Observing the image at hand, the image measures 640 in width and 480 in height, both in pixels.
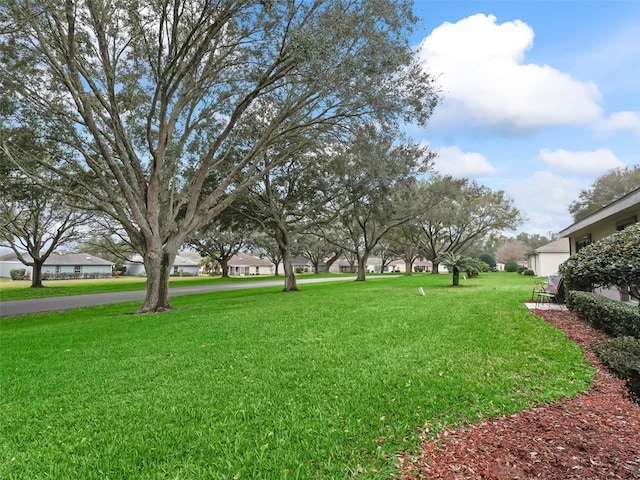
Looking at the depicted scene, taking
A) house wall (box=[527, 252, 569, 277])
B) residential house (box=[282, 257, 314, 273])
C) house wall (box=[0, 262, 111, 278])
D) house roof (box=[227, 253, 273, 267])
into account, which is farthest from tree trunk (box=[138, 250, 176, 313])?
residential house (box=[282, 257, 314, 273])

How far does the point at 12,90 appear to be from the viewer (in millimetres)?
11875

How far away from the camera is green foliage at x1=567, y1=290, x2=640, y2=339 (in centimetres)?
628

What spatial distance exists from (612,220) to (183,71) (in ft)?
45.8

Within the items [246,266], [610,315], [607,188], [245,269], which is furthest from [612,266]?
[245,269]

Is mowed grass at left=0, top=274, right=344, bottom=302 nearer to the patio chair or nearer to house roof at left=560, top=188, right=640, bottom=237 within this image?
the patio chair

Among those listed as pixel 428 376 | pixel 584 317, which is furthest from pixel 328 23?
pixel 584 317

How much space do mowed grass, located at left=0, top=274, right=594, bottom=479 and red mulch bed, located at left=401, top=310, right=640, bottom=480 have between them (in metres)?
0.18

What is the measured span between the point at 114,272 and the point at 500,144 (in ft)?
202

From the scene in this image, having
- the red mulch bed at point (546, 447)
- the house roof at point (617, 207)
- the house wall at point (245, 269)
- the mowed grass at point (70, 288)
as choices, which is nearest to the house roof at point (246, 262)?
the house wall at point (245, 269)

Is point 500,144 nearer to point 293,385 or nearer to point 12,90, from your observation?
point 293,385

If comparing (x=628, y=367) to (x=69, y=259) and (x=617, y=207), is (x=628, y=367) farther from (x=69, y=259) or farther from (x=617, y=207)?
(x=69, y=259)

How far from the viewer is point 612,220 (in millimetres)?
11148

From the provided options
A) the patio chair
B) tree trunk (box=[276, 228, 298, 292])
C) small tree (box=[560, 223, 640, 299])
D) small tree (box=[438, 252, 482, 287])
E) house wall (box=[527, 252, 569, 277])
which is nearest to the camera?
small tree (box=[560, 223, 640, 299])

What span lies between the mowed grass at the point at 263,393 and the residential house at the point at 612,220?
3.35 metres
